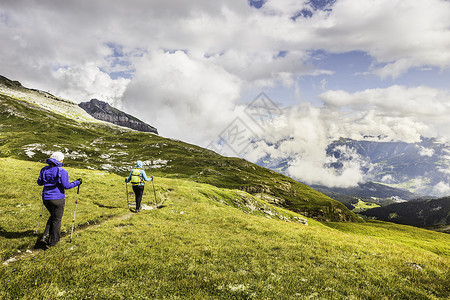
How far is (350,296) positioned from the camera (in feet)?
31.1

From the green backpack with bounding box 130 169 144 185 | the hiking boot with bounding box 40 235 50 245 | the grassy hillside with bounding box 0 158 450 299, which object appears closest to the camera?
the grassy hillside with bounding box 0 158 450 299

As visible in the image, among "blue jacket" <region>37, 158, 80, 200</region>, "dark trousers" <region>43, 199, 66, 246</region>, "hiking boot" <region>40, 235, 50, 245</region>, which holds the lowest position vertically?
"hiking boot" <region>40, 235, 50, 245</region>

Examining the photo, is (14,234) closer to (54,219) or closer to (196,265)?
(54,219)

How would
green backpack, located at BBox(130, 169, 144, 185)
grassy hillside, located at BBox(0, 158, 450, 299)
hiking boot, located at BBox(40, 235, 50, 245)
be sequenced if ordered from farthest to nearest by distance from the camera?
green backpack, located at BBox(130, 169, 144, 185)
hiking boot, located at BBox(40, 235, 50, 245)
grassy hillside, located at BBox(0, 158, 450, 299)

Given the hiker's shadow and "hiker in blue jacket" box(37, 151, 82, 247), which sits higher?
"hiker in blue jacket" box(37, 151, 82, 247)

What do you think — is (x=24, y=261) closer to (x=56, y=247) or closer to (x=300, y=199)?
(x=56, y=247)

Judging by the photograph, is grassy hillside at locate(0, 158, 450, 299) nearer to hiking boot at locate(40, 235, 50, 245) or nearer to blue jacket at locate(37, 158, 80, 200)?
hiking boot at locate(40, 235, 50, 245)

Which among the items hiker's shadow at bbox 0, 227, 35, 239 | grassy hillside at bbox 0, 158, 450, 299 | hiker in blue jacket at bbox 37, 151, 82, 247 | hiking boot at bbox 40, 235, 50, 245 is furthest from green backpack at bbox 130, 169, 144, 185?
Answer: hiking boot at bbox 40, 235, 50, 245

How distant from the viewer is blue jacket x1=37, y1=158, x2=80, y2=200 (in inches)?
511

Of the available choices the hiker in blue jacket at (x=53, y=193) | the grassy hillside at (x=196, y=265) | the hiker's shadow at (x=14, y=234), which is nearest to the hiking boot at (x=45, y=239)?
the hiker in blue jacket at (x=53, y=193)

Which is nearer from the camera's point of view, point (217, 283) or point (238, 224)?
point (217, 283)

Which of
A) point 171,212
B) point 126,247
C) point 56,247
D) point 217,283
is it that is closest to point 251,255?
point 217,283

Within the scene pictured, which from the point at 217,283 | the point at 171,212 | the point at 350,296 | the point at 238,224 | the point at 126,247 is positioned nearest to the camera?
the point at 350,296

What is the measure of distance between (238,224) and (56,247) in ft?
50.9
